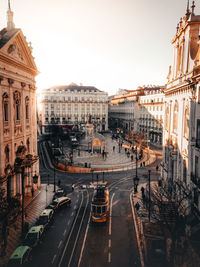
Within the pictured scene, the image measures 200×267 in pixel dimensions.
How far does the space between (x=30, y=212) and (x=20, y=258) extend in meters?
9.79

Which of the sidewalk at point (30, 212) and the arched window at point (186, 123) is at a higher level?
the arched window at point (186, 123)

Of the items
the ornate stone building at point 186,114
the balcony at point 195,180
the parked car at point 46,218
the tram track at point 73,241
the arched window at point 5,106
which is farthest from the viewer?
the arched window at point 5,106

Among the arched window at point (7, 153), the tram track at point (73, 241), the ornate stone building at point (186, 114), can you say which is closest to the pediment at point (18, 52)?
the arched window at point (7, 153)

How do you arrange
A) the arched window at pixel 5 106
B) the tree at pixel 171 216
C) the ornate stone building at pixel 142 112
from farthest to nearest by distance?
the ornate stone building at pixel 142 112, the arched window at pixel 5 106, the tree at pixel 171 216

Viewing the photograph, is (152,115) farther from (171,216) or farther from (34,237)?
(34,237)

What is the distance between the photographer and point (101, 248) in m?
18.8

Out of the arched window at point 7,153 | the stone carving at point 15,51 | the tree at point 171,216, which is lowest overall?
the tree at point 171,216

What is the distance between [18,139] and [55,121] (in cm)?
7884

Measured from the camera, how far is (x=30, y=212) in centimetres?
2530

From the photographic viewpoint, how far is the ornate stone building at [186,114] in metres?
20.0

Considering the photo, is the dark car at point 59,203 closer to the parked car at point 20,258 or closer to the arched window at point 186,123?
the parked car at point 20,258

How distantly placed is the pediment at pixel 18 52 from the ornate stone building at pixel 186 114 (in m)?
19.0

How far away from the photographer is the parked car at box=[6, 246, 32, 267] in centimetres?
1570

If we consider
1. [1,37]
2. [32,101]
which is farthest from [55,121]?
[1,37]
